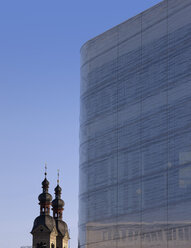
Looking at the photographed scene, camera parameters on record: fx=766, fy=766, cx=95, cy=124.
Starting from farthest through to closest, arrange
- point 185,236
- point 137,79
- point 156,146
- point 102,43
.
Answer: point 102,43 → point 137,79 → point 156,146 → point 185,236

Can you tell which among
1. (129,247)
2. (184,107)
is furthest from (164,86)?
(129,247)

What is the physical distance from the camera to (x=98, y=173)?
71000 mm

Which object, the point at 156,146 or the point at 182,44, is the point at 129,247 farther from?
the point at 182,44

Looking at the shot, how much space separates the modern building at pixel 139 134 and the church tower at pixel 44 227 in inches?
3367

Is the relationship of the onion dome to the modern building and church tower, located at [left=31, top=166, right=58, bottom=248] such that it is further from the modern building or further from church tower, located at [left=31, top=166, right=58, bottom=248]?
the modern building

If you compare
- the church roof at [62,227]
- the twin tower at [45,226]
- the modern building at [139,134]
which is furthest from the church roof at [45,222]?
the modern building at [139,134]

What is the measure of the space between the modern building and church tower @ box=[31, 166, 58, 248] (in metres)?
85.5

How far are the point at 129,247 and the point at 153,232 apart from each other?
4351mm

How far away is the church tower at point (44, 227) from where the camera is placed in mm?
159250

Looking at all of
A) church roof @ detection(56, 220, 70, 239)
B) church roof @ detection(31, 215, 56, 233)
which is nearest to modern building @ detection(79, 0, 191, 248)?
church roof @ detection(31, 215, 56, 233)

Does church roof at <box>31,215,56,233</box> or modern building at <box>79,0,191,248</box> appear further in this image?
church roof at <box>31,215,56,233</box>

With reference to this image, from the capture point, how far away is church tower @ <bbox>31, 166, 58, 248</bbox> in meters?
159

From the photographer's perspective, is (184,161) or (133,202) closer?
(184,161)

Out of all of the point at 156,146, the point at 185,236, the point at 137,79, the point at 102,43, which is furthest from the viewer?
the point at 102,43
